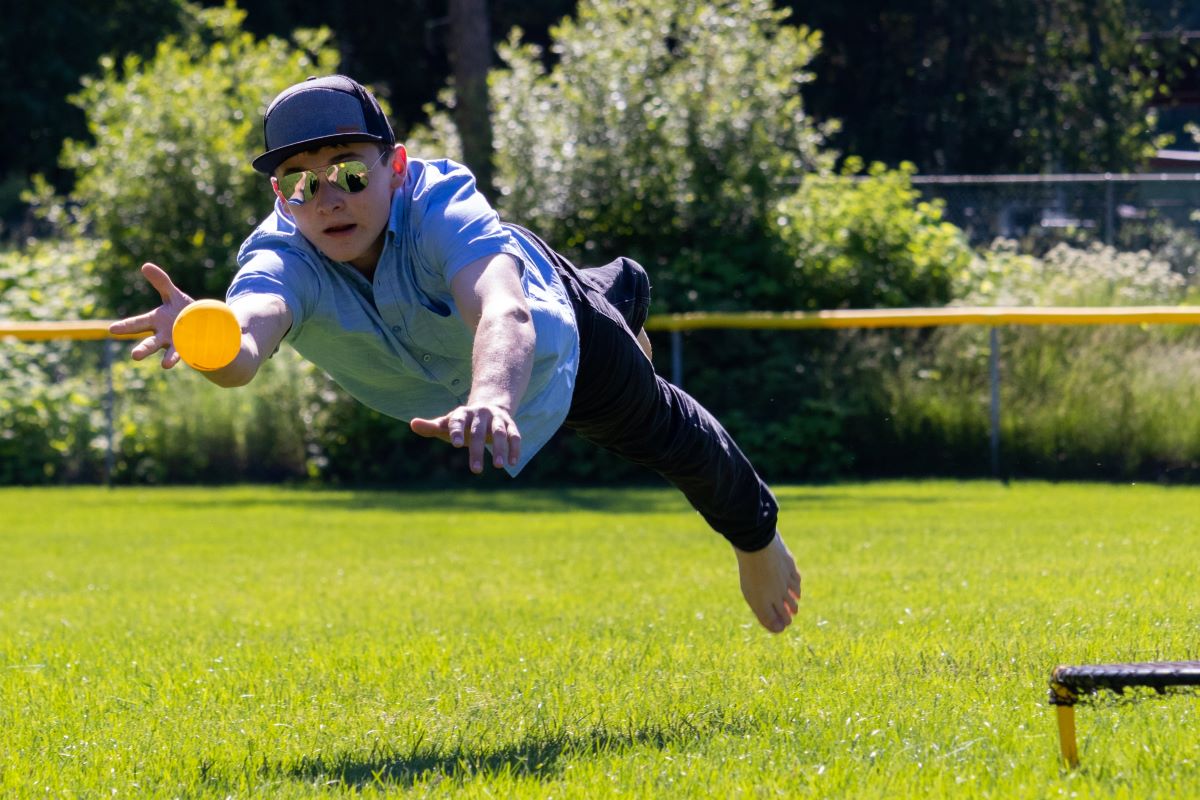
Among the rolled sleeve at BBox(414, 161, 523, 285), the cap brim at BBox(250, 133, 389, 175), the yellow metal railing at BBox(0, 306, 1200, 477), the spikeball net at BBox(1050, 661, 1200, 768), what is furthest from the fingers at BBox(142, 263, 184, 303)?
the yellow metal railing at BBox(0, 306, 1200, 477)

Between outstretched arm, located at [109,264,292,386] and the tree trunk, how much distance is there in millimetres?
14113

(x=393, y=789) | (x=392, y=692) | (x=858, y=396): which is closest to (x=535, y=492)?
(x=858, y=396)

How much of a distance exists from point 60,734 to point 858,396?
11871 mm

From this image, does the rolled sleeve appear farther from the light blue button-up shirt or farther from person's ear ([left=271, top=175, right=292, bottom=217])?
person's ear ([left=271, top=175, right=292, bottom=217])

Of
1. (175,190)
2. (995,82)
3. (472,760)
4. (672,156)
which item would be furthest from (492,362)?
(995,82)

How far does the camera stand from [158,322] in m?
3.93

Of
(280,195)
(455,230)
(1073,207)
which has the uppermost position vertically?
(1073,207)

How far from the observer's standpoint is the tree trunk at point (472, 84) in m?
18.6

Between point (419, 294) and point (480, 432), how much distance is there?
4.51ft

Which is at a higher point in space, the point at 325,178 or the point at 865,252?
the point at 865,252

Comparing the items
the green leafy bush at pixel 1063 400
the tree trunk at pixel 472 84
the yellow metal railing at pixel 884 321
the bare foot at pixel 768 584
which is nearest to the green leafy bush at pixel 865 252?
the yellow metal railing at pixel 884 321

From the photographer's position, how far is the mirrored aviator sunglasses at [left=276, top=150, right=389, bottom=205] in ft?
14.7

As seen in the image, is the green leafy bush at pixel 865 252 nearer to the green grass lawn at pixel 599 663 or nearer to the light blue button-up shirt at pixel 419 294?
the green grass lawn at pixel 599 663

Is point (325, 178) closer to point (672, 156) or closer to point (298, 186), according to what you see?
point (298, 186)
